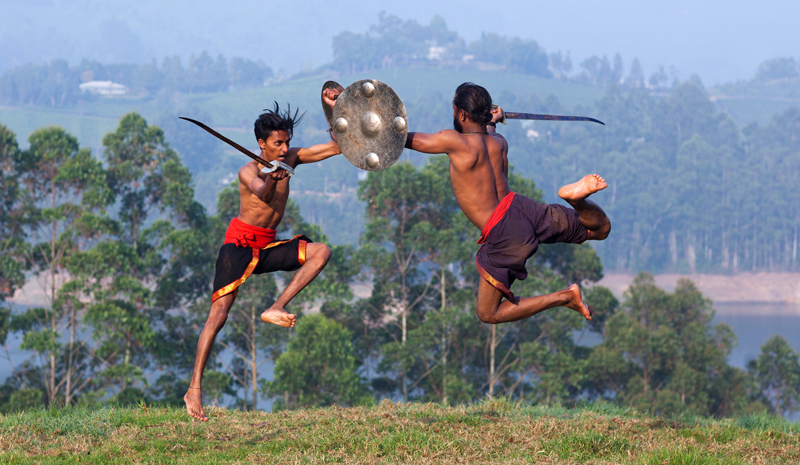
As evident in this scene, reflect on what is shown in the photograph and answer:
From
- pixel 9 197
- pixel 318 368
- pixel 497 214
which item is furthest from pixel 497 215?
pixel 9 197

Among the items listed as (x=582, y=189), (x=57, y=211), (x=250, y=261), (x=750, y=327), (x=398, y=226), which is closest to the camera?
(x=582, y=189)

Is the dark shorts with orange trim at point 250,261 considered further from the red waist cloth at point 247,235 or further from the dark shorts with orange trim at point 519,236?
the dark shorts with orange trim at point 519,236

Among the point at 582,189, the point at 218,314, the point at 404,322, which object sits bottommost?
the point at 404,322

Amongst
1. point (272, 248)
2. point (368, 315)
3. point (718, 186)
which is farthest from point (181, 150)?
point (272, 248)

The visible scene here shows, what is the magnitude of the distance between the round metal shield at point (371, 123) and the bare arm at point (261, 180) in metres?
0.75

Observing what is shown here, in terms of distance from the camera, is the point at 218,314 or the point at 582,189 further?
the point at 218,314

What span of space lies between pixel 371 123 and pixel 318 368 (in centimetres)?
2600

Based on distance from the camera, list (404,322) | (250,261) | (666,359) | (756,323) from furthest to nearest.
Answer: (756,323)
(666,359)
(404,322)
(250,261)

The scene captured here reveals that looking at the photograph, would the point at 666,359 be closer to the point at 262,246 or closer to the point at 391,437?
the point at 391,437

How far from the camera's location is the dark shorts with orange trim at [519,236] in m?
7.75

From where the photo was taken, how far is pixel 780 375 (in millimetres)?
42750

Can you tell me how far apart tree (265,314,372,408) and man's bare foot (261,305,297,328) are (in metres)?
24.4

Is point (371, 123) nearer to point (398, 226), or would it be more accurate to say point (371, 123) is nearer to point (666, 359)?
point (398, 226)

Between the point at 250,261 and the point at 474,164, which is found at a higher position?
the point at 474,164
